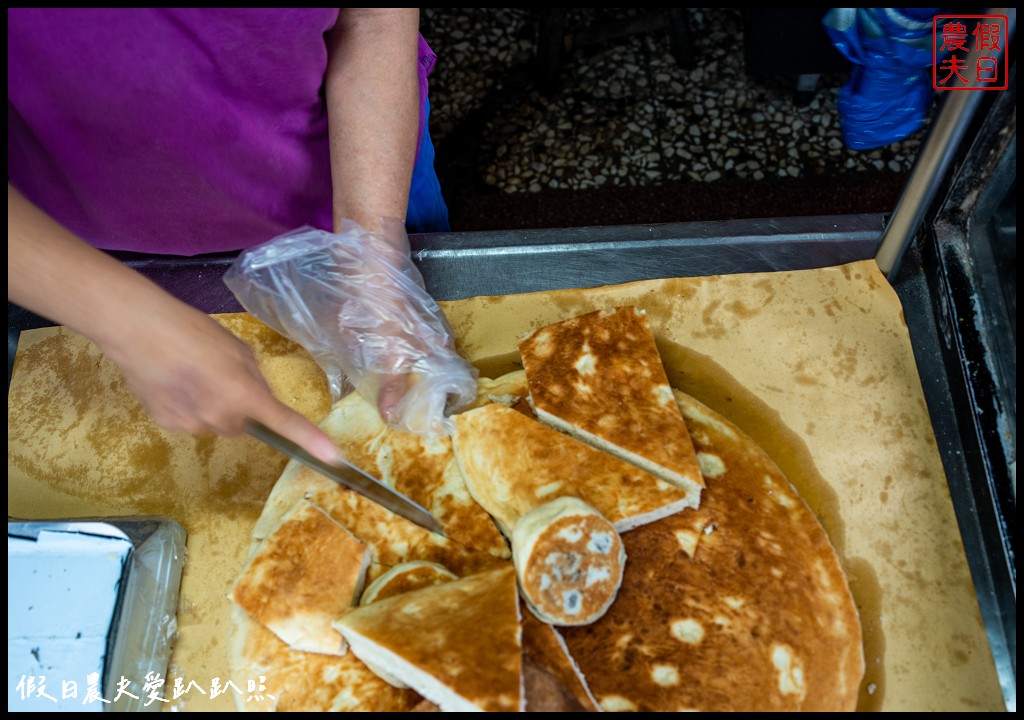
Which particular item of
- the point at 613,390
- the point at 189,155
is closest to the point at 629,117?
the point at 613,390

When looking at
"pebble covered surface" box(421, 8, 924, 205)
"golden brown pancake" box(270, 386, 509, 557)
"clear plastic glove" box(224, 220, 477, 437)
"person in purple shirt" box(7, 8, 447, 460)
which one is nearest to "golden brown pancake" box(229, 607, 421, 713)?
"golden brown pancake" box(270, 386, 509, 557)

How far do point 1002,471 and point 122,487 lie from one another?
2.70m

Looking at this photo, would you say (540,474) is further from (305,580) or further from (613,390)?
(305,580)

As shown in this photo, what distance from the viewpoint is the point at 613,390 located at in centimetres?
238

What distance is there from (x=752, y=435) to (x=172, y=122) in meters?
2.10

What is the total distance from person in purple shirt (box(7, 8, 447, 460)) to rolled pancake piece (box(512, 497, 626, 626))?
2.12ft

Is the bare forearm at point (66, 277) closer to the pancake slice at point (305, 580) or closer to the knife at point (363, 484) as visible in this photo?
the knife at point (363, 484)

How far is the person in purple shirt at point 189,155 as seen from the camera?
186 cm

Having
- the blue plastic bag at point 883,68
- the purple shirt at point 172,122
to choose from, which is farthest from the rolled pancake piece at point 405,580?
the blue plastic bag at point 883,68

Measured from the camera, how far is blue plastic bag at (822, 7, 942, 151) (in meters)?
3.12

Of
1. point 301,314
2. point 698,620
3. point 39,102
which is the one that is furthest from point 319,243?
point 698,620

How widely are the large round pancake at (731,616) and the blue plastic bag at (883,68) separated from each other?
2.06 metres

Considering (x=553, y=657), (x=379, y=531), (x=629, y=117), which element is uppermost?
(x=379, y=531)

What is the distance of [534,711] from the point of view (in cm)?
180
